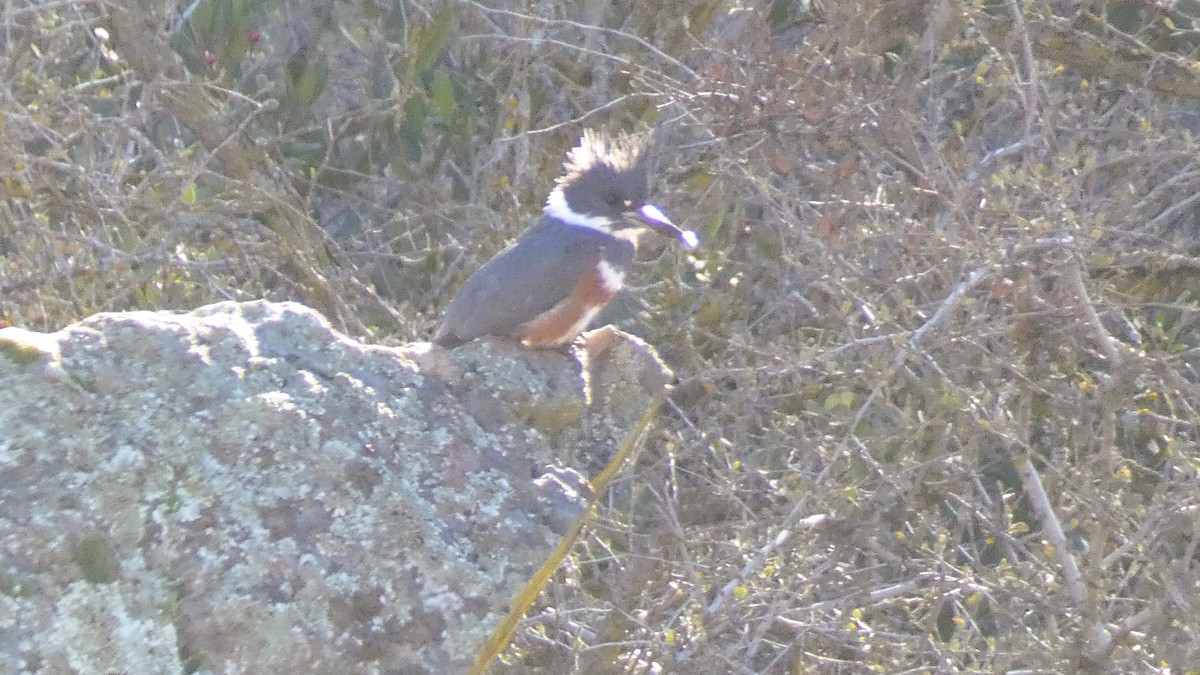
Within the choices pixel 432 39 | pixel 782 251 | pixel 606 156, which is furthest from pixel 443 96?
pixel 782 251

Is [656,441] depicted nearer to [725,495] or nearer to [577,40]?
[725,495]

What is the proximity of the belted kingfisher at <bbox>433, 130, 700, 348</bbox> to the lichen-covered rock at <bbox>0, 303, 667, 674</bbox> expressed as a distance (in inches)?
32.9

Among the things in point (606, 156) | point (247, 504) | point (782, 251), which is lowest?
point (782, 251)

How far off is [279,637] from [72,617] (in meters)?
0.28

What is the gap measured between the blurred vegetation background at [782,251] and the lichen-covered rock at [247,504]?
1419mm

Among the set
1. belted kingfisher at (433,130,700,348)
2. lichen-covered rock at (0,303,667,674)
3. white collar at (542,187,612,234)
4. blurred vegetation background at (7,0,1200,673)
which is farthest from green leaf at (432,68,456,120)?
lichen-covered rock at (0,303,667,674)

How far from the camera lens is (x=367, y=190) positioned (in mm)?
5754

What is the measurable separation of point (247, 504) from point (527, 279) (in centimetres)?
161

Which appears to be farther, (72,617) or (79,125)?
(79,125)

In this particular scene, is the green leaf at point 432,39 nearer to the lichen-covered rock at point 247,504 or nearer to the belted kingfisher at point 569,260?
the belted kingfisher at point 569,260

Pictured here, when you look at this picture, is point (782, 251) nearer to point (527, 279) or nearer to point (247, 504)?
point (527, 279)

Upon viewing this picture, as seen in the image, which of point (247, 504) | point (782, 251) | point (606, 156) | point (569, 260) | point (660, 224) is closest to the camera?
point (247, 504)

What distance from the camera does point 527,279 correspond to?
3.74m

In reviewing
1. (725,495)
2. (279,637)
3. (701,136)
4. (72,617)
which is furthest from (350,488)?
(701,136)
